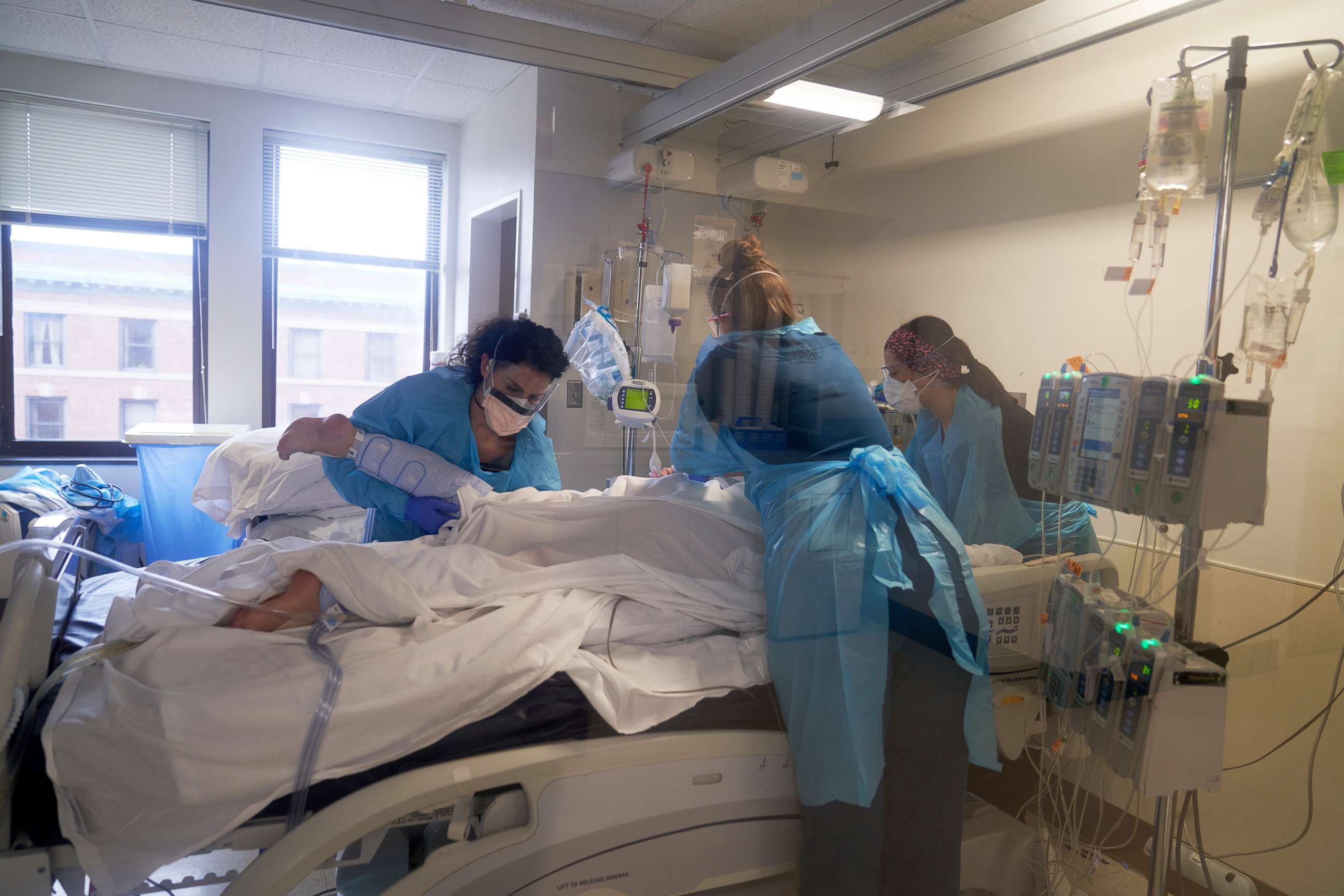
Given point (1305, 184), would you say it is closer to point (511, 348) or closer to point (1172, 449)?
point (1172, 449)

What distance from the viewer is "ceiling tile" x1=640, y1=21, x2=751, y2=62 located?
8.11ft

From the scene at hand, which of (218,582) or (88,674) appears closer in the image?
(88,674)

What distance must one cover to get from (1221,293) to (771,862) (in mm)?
1283

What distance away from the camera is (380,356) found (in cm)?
428

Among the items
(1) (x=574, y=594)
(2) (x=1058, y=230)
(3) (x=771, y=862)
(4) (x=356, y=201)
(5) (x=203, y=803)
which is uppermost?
(4) (x=356, y=201)

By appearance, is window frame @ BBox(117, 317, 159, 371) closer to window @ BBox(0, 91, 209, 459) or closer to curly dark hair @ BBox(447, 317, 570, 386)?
window @ BBox(0, 91, 209, 459)

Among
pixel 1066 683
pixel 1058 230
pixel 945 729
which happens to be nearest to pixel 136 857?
pixel 945 729

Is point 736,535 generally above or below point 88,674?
above

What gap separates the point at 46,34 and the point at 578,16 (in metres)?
2.20

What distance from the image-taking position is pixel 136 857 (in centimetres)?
111

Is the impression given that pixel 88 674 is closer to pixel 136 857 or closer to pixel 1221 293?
pixel 136 857

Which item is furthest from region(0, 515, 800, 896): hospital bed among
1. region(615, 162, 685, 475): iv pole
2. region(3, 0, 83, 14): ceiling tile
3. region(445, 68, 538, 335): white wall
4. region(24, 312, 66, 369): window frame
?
region(24, 312, 66, 369): window frame

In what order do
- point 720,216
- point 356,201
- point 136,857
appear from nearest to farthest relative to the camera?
point 136,857
point 720,216
point 356,201

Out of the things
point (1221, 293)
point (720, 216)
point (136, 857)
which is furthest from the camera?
point (720, 216)
